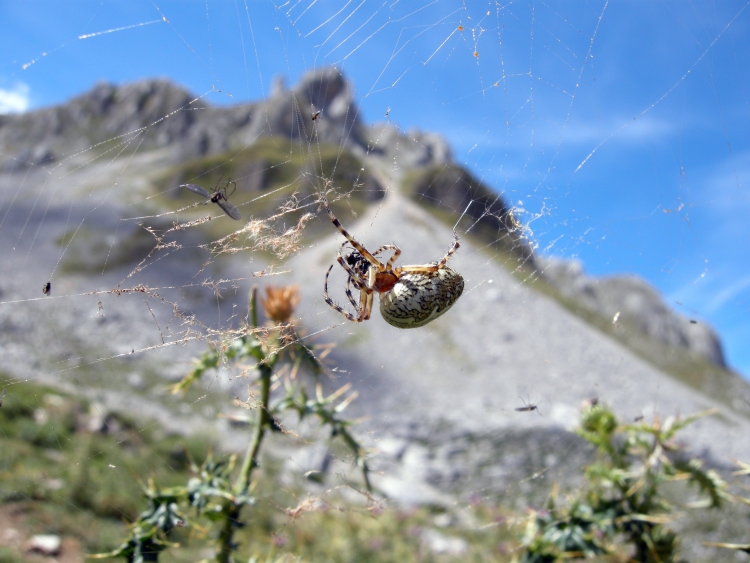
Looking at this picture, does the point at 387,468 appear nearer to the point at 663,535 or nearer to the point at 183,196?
the point at 663,535

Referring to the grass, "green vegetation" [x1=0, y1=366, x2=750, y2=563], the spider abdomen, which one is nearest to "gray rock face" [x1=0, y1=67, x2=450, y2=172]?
the grass

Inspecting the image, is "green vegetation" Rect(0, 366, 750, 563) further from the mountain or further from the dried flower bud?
the mountain

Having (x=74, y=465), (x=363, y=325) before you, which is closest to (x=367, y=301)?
(x=74, y=465)

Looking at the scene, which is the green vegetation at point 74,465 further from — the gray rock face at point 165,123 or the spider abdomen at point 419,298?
the gray rock face at point 165,123

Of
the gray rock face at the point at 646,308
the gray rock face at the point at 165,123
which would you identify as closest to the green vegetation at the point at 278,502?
the gray rock face at the point at 646,308

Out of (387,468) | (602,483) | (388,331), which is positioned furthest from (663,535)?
(388,331)

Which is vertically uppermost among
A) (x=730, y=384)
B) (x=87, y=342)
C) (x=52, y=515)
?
(x=730, y=384)

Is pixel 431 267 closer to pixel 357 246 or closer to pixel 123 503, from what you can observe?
pixel 357 246
